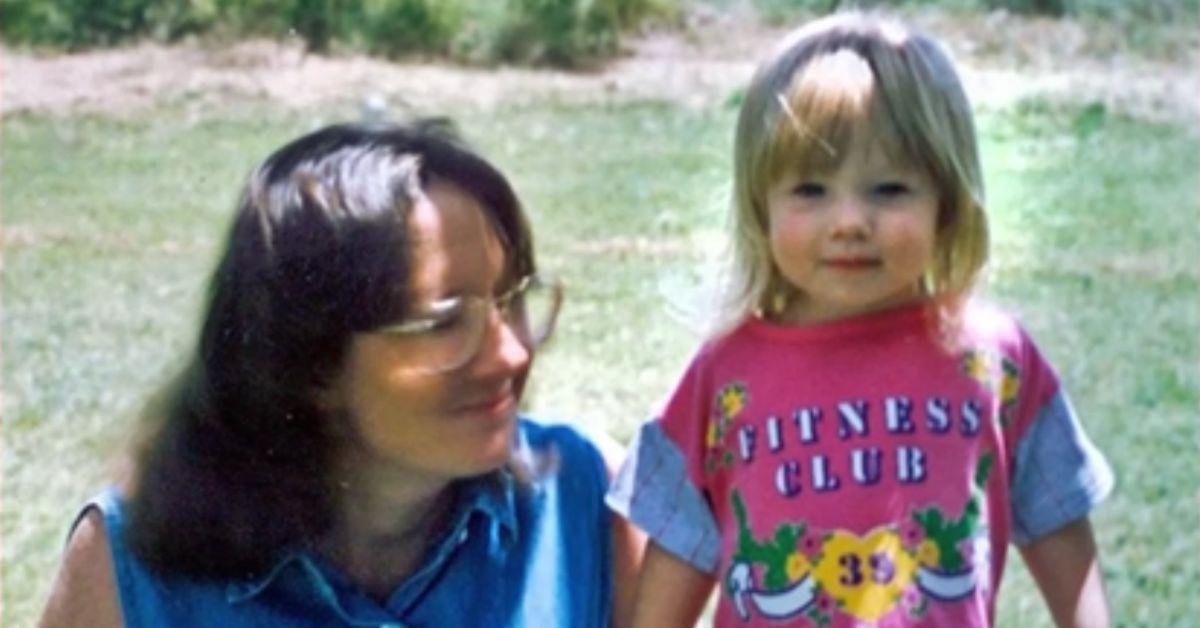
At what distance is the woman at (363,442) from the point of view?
220 centimetres

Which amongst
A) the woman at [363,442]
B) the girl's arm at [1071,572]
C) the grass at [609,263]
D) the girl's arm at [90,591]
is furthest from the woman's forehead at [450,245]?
the grass at [609,263]

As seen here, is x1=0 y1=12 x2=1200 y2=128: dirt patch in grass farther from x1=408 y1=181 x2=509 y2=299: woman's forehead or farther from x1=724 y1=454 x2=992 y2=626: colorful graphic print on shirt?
x1=724 y1=454 x2=992 y2=626: colorful graphic print on shirt

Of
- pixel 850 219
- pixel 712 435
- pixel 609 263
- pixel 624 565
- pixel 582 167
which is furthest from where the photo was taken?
pixel 582 167

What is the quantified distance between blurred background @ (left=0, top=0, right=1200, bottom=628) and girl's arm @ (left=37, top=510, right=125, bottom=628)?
186 centimetres

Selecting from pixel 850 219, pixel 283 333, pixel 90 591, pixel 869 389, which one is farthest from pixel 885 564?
pixel 90 591

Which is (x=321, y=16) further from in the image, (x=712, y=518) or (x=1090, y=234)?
(x=712, y=518)

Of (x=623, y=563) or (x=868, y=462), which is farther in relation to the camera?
(x=623, y=563)

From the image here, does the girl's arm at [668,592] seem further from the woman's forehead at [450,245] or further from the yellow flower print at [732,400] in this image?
the woman's forehead at [450,245]

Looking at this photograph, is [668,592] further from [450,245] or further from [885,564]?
[450,245]

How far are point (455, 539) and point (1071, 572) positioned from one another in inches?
23.4

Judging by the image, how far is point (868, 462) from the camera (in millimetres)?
2150

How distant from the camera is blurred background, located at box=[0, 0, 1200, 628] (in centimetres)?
451

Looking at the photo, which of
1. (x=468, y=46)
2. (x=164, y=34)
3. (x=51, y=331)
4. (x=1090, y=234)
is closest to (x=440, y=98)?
(x=468, y=46)

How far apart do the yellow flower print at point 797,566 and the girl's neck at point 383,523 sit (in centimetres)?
36
